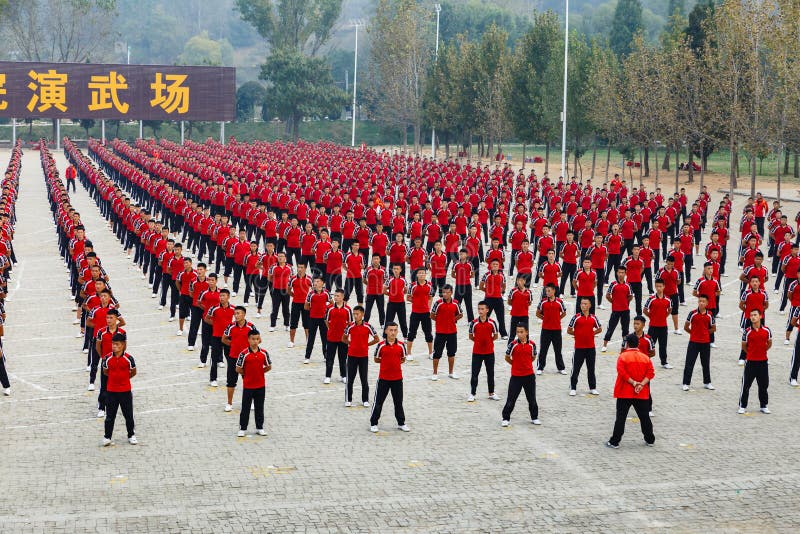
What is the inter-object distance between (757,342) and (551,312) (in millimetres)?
3222

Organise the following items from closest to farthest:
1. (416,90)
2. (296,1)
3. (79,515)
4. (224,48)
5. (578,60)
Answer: (79,515) < (578,60) < (416,90) < (296,1) < (224,48)

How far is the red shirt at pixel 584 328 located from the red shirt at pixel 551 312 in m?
0.93

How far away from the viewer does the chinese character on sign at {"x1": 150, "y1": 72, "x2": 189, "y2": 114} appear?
230 ft

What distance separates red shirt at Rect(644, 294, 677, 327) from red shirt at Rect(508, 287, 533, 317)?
193 cm

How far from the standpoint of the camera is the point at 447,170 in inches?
1688

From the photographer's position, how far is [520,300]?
1775cm

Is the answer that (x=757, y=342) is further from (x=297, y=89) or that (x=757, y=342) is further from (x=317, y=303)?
(x=297, y=89)

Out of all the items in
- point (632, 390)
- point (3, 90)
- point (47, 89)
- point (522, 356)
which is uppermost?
point (47, 89)

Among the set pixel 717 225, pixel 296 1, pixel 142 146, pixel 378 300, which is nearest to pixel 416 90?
pixel 142 146

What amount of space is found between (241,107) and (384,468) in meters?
87.1

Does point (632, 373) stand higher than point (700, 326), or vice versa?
point (700, 326)

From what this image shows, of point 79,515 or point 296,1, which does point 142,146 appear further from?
point 79,515

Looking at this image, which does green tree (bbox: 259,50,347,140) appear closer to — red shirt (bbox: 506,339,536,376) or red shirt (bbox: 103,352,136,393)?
red shirt (bbox: 506,339,536,376)

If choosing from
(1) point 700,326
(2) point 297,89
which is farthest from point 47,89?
(1) point 700,326
